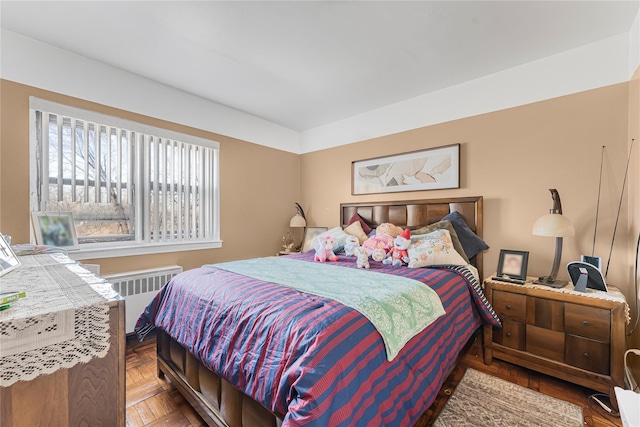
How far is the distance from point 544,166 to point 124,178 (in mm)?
4049

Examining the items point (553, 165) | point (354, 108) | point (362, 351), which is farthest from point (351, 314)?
point (354, 108)

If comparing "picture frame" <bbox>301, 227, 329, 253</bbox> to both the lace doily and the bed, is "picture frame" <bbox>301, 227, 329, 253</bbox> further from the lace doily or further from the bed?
the lace doily

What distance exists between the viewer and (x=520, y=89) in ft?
8.29

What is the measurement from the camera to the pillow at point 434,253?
90.8 inches

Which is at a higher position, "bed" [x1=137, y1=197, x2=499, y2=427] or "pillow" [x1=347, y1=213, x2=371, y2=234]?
"pillow" [x1=347, y1=213, x2=371, y2=234]

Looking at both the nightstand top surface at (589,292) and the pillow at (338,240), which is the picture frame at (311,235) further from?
the nightstand top surface at (589,292)

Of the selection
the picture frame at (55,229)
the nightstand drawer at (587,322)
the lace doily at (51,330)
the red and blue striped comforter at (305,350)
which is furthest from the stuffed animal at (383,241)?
the picture frame at (55,229)

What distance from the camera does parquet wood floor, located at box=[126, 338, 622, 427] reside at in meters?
1.62

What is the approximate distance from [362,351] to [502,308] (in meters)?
1.72

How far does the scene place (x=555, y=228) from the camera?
2025 millimetres

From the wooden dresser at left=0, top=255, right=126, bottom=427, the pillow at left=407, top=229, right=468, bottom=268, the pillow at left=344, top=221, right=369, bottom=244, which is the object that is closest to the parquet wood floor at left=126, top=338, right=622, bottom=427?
the pillow at left=407, top=229, right=468, bottom=268

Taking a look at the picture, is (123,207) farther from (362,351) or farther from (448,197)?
(448,197)

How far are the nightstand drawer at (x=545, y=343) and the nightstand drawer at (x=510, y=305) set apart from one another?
0.11 metres

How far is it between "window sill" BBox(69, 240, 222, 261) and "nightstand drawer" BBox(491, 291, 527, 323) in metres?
3.01
